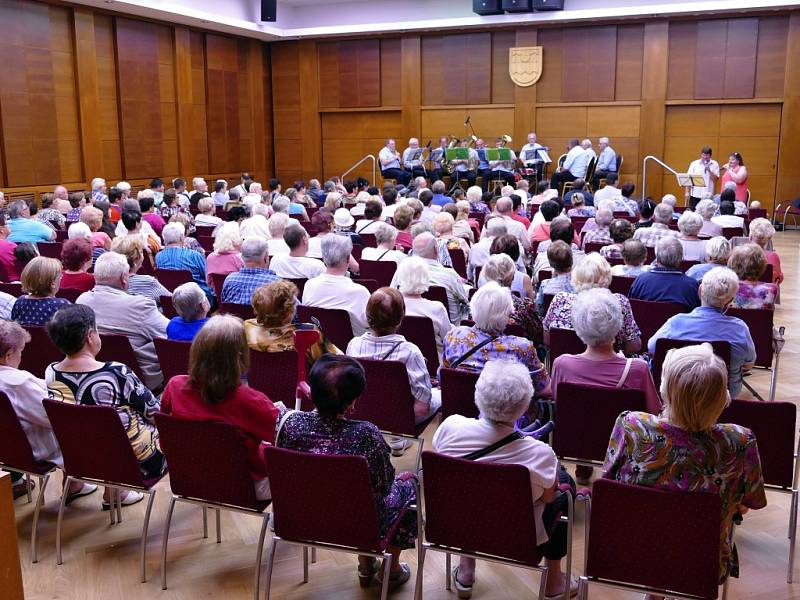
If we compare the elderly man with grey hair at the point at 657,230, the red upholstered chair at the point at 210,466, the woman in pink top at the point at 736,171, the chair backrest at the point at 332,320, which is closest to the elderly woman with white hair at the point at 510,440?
the red upholstered chair at the point at 210,466

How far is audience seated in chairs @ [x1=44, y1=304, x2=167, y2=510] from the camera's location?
133 inches

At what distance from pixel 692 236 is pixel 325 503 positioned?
544 cm

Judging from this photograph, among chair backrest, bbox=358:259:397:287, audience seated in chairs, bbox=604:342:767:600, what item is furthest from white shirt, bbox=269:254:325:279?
audience seated in chairs, bbox=604:342:767:600

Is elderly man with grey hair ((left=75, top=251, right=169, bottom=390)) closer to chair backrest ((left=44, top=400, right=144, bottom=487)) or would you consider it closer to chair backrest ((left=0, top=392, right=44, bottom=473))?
chair backrest ((left=0, top=392, right=44, bottom=473))

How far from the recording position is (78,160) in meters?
14.4

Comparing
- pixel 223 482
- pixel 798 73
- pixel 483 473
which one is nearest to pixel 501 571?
pixel 483 473

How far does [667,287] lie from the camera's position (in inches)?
205

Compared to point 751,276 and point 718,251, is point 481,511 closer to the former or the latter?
point 751,276

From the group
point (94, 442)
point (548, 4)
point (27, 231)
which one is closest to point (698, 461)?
point (94, 442)

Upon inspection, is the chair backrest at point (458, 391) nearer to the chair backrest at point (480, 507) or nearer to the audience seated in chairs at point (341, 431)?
the audience seated in chairs at point (341, 431)

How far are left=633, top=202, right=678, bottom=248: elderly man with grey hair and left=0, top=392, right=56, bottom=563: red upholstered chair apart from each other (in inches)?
226

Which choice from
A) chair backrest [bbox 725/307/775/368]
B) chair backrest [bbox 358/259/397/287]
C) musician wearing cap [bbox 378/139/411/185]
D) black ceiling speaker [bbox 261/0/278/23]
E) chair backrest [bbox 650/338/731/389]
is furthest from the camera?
black ceiling speaker [bbox 261/0/278/23]

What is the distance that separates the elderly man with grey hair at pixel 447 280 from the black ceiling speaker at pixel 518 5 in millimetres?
11333

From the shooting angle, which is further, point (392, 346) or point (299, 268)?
point (299, 268)
